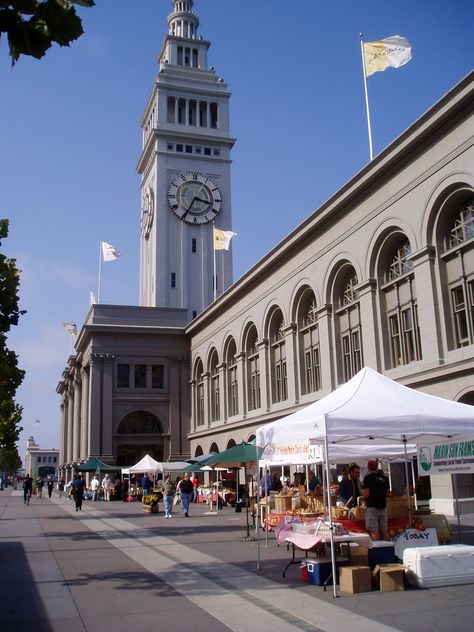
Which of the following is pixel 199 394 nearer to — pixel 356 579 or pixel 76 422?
pixel 76 422

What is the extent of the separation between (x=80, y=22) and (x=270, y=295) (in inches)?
1441

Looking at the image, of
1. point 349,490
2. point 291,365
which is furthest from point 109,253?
point 349,490

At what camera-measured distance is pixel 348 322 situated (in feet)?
108

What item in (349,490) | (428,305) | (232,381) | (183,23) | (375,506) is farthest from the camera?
(183,23)

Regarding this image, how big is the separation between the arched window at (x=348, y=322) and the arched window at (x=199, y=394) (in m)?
27.0

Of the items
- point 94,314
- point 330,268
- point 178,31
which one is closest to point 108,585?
point 330,268

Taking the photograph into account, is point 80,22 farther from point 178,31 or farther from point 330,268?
point 178,31

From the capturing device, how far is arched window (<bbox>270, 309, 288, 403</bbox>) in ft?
135

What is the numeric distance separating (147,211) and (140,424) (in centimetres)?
2699

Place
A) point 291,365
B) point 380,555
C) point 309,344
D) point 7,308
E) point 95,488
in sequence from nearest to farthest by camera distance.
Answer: point 380,555, point 7,308, point 309,344, point 291,365, point 95,488

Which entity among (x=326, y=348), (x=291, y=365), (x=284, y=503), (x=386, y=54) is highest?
(x=386, y=54)

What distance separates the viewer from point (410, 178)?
90.3 ft

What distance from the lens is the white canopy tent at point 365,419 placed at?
39.5 ft

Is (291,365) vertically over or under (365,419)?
over
